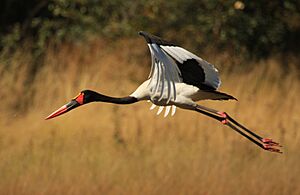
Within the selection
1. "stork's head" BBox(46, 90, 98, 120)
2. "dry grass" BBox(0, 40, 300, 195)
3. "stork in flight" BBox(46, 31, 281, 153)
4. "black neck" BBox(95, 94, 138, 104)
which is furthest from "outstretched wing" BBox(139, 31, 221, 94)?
"dry grass" BBox(0, 40, 300, 195)

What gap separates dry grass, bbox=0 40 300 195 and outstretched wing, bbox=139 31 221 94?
2.97 ft

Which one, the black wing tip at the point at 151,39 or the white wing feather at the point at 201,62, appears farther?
the white wing feather at the point at 201,62

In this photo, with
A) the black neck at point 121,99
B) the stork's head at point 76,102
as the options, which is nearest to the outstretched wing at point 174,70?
the black neck at point 121,99

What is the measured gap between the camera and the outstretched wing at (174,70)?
23.5ft

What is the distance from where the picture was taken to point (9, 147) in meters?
8.98

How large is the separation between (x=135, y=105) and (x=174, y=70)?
2.74 meters

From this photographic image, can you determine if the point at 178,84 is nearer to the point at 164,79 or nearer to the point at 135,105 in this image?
the point at 164,79

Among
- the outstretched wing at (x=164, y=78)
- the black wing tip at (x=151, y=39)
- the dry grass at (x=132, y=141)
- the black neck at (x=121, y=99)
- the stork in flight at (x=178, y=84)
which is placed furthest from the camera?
the dry grass at (x=132, y=141)

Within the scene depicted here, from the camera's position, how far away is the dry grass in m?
8.23

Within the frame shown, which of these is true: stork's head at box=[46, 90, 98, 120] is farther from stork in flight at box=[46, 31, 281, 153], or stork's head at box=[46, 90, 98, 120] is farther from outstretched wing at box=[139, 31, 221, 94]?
outstretched wing at box=[139, 31, 221, 94]

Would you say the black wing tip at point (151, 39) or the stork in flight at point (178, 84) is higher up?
the black wing tip at point (151, 39)

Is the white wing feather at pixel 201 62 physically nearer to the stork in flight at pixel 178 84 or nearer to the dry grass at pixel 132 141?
the stork in flight at pixel 178 84

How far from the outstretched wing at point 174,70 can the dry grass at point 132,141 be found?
91 cm

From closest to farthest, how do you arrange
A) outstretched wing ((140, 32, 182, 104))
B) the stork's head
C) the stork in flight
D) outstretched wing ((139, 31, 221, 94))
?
outstretched wing ((139, 31, 221, 94))
outstretched wing ((140, 32, 182, 104))
the stork in flight
the stork's head
